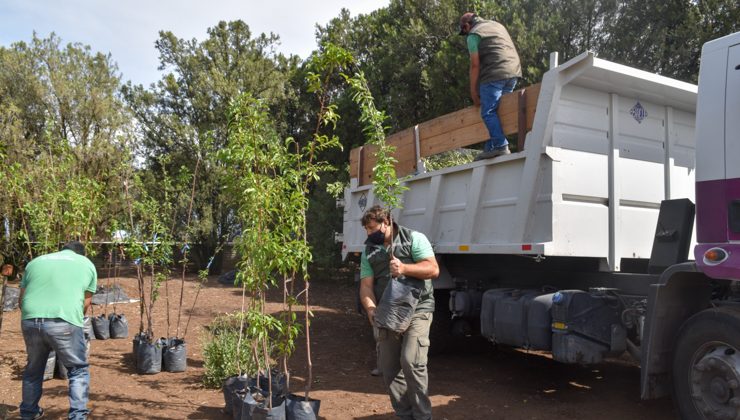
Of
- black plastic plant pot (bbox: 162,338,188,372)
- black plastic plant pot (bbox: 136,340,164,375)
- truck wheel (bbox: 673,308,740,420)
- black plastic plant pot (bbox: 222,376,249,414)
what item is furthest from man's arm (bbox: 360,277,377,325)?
black plastic plant pot (bbox: 136,340,164,375)

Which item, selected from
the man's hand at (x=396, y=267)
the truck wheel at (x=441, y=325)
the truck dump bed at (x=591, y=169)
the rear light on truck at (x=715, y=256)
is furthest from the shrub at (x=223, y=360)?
the rear light on truck at (x=715, y=256)

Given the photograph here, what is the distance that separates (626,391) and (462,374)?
1.66 meters

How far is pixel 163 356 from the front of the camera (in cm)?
638

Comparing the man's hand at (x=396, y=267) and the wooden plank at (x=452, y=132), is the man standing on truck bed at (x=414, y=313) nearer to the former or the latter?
the man's hand at (x=396, y=267)

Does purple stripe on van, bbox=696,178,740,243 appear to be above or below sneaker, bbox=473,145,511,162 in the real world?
below

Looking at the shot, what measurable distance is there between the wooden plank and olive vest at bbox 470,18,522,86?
0.98 feet

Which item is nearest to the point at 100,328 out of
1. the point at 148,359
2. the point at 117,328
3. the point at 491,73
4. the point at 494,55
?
the point at 117,328

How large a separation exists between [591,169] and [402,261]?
6.51 feet

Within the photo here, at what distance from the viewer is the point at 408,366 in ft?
13.2

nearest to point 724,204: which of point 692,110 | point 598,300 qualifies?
point 598,300

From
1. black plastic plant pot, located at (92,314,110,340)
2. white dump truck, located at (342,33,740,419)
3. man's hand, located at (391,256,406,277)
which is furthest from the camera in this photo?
black plastic plant pot, located at (92,314,110,340)

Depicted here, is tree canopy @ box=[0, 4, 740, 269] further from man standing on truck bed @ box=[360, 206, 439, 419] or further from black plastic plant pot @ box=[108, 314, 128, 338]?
man standing on truck bed @ box=[360, 206, 439, 419]

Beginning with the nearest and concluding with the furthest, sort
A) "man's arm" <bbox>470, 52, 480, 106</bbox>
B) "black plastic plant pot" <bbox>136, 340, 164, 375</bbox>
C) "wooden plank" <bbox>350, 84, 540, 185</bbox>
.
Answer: "wooden plank" <bbox>350, 84, 540, 185</bbox>
"man's arm" <bbox>470, 52, 480, 106</bbox>
"black plastic plant pot" <bbox>136, 340, 164, 375</bbox>

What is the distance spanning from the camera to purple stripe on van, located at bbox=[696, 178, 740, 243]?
3521 mm
